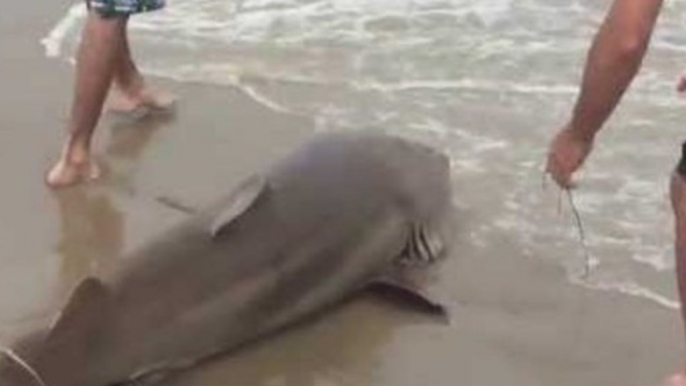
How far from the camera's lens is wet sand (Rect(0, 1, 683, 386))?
4.93 m

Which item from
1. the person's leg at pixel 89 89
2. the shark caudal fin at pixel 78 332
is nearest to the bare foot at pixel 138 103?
the person's leg at pixel 89 89

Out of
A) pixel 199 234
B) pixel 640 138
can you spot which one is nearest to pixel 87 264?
pixel 199 234

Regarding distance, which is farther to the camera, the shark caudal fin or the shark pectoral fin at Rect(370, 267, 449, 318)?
the shark pectoral fin at Rect(370, 267, 449, 318)

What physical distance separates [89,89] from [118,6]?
327 mm

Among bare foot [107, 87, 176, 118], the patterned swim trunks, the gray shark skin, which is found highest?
the patterned swim trunks

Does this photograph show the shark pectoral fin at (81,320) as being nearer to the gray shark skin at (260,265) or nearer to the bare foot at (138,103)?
the gray shark skin at (260,265)

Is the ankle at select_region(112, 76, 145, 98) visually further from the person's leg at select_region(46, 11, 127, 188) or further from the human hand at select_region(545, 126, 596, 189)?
the human hand at select_region(545, 126, 596, 189)

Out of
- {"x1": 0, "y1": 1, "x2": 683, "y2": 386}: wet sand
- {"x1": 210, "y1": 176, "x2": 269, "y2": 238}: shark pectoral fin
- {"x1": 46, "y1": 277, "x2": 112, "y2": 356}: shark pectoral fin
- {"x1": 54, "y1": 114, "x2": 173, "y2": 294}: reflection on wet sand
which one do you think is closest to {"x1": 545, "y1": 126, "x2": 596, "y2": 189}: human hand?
{"x1": 0, "y1": 1, "x2": 683, "y2": 386}: wet sand

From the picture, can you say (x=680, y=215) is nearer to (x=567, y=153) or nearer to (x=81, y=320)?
(x=567, y=153)

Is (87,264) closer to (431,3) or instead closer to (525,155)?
(525,155)

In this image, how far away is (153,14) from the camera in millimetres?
8391

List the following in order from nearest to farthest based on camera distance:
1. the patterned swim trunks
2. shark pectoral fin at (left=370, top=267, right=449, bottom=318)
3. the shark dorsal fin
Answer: the shark dorsal fin < shark pectoral fin at (left=370, top=267, right=449, bottom=318) < the patterned swim trunks

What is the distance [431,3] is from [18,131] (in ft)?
8.28

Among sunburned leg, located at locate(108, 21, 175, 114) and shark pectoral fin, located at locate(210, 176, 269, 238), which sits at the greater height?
shark pectoral fin, located at locate(210, 176, 269, 238)
